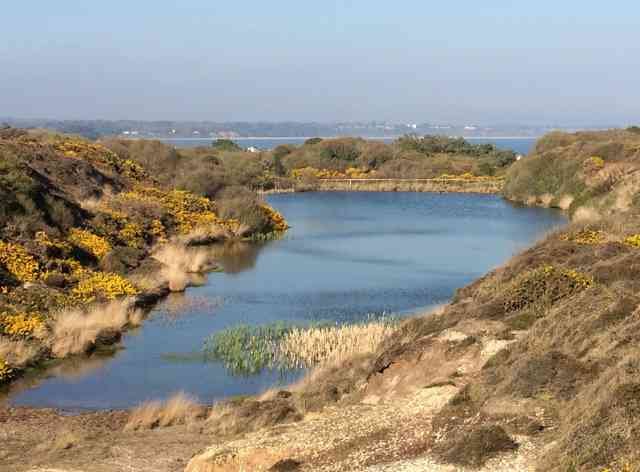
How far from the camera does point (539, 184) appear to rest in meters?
78.9

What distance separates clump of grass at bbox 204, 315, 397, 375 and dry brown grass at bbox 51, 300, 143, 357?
340 centimetres

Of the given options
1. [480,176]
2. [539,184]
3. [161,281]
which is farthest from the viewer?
[480,176]

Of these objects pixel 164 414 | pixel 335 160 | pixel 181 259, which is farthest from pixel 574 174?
pixel 164 414

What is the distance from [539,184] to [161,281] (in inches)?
1902

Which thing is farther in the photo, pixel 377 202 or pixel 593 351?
pixel 377 202

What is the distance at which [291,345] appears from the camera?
2659cm

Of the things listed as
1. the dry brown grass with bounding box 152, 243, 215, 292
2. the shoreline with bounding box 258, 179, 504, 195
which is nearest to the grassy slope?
the dry brown grass with bounding box 152, 243, 215, 292

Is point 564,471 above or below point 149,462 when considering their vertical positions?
above

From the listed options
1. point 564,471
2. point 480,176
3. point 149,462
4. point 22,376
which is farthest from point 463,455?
point 480,176

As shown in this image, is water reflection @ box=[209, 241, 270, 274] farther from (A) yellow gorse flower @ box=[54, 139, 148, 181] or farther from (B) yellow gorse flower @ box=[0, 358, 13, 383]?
(B) yellow gorse flower @ box=[0, 358, 13, 383]

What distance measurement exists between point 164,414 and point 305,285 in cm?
1898

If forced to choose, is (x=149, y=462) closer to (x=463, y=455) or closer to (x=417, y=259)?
(x=463, y=455)

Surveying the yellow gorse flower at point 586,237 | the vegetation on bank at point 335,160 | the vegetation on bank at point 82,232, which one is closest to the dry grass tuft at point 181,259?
the vegetation on bank at point 82,232

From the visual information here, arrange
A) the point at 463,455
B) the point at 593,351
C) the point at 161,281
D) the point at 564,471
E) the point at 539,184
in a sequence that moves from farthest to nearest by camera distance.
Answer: the point at 539,184
the point at 161,281
the point at 593,351
the point at 463,455
the point at 564,471
